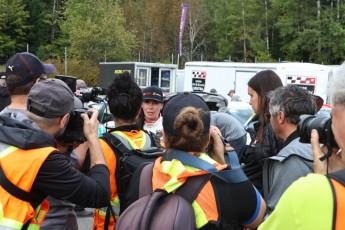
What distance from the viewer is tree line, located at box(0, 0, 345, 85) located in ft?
153

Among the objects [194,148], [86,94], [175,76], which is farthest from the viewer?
[175,76]

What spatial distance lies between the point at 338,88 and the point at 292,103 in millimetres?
1638

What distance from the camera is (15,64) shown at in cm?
348

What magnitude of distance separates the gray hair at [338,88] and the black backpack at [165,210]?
0.87 meters

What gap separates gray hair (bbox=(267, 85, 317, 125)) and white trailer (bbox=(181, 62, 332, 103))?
50.5ft

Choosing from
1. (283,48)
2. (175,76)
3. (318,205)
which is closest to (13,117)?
(318,205)

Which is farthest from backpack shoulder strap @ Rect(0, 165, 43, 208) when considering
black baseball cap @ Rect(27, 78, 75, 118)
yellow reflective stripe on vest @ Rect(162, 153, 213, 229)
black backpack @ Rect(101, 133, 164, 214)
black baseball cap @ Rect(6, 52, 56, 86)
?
black baseball cap @ Rect(6, 52, 56, 86)

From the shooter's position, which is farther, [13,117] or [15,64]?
[15,64]

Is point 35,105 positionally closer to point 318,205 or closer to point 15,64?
point 15,64

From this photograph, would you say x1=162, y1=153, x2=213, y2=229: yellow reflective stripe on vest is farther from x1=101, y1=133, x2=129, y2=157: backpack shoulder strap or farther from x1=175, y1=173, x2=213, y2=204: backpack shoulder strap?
x1=101, y1=133, x2=129, y2=157: backpack shoulder strap

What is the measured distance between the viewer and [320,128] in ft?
6.82

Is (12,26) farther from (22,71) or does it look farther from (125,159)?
(125,159)

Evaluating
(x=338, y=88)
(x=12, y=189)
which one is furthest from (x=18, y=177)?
(x=338, y=88)

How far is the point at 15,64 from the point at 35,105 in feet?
2.74
